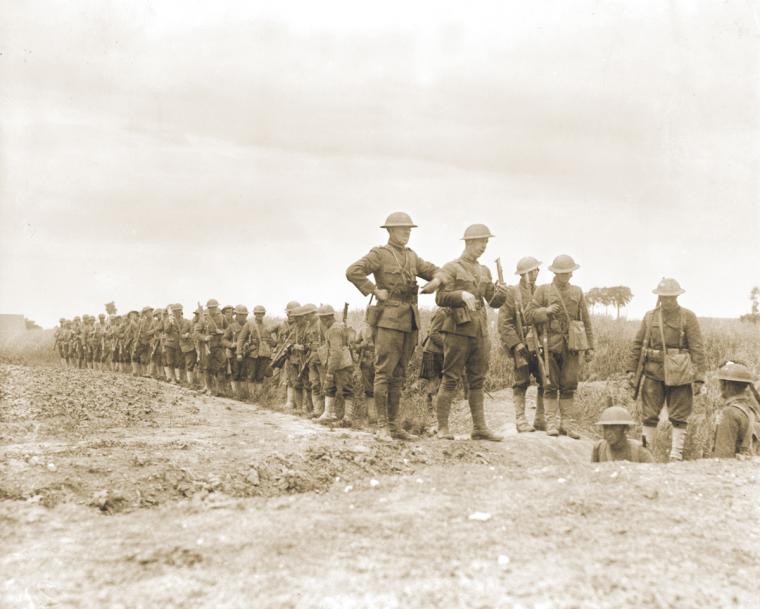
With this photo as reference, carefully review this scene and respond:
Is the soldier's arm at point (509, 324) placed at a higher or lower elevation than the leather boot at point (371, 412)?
higher

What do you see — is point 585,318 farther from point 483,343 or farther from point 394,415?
point 394,415

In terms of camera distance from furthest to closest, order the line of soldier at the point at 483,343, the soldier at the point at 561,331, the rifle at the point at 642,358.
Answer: the soldier at the point at 561,331
the rifle at the point at 642,358
the line of soldier at the point at 483,343

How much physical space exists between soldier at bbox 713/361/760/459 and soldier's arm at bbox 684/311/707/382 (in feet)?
5.18

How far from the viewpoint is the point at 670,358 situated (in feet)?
28.8

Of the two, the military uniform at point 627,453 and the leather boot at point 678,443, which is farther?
the leather boot at point 678,443

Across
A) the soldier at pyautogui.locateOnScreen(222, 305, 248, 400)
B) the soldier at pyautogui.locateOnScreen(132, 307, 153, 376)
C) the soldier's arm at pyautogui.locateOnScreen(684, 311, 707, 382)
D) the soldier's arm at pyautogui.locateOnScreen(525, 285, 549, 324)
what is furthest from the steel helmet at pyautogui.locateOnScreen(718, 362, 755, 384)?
the soldier at pyautogui.locateOnScreen(132, 307, 153, 376)

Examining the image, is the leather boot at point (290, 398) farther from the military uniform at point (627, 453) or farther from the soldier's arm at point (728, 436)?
the soldier's arm at point (728, 436)

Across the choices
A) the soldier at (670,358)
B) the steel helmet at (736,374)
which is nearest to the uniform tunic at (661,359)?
the soldier at (670,358)

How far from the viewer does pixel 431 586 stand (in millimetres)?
3650

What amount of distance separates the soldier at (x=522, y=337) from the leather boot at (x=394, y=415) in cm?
175

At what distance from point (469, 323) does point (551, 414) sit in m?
2.04

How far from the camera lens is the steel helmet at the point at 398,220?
8414mm

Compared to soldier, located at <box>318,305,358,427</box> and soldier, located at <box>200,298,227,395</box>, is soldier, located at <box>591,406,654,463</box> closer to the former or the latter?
soldier, located at <box>318,305,358,427</box>

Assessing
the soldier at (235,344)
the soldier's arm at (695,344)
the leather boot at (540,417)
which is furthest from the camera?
the soldier at (235,344)
